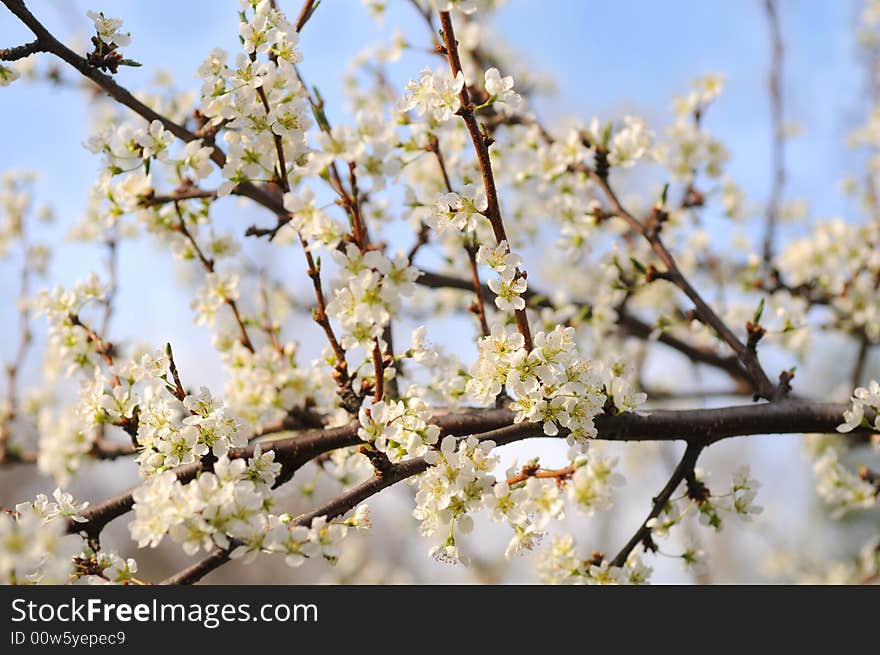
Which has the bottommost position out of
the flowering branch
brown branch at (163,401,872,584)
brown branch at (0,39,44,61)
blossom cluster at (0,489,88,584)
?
blossom cluster at (0,489,88,584)

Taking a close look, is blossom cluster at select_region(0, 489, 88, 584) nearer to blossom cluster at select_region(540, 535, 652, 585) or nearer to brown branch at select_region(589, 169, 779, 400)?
blossom cluster at select_region(540, 535, 652, 585)

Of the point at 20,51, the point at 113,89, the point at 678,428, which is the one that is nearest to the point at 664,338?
the point at 678,428

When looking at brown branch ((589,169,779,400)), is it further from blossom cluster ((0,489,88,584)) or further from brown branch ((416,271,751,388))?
blossom cluster ((0,489,88,584))

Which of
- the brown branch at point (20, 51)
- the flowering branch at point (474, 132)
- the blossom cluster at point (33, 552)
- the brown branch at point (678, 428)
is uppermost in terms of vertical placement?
the brown branch at point (20, 51)

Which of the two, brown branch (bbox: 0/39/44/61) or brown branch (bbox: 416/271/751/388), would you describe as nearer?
brown branch (bbox: 0/39/44/61)

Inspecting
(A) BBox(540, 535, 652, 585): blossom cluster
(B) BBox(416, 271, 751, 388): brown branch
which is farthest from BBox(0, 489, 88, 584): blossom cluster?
(B) BBox(416, 271, 751, 388): brown branch

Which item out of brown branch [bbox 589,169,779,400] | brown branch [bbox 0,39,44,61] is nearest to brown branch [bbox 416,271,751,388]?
brown branch [bbox 589,169,779,400]

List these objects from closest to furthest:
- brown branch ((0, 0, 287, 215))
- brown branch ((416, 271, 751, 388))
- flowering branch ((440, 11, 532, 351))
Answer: flowering branch ((440, 11, 532, 351)), brown branch ((0, 0, 287, 215)), brown branch ((416, 271, 751, 388))

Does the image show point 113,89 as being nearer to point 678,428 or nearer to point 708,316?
point 678,428

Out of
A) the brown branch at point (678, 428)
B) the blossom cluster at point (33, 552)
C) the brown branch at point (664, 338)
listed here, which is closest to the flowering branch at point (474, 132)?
the brown branch at point (678, 428)

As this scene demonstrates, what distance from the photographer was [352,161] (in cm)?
165

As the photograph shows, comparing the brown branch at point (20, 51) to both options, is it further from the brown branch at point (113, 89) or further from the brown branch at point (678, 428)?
the brown branch at point (678, 428)

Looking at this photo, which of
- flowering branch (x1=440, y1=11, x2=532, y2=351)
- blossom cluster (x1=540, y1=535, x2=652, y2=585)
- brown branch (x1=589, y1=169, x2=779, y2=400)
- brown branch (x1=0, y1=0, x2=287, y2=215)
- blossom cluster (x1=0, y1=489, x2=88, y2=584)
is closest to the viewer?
blossom cluster (x1=0, y1=489, x2=88, y2=584)

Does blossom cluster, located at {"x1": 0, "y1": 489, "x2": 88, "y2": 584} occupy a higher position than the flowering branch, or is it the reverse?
the flowering branch
